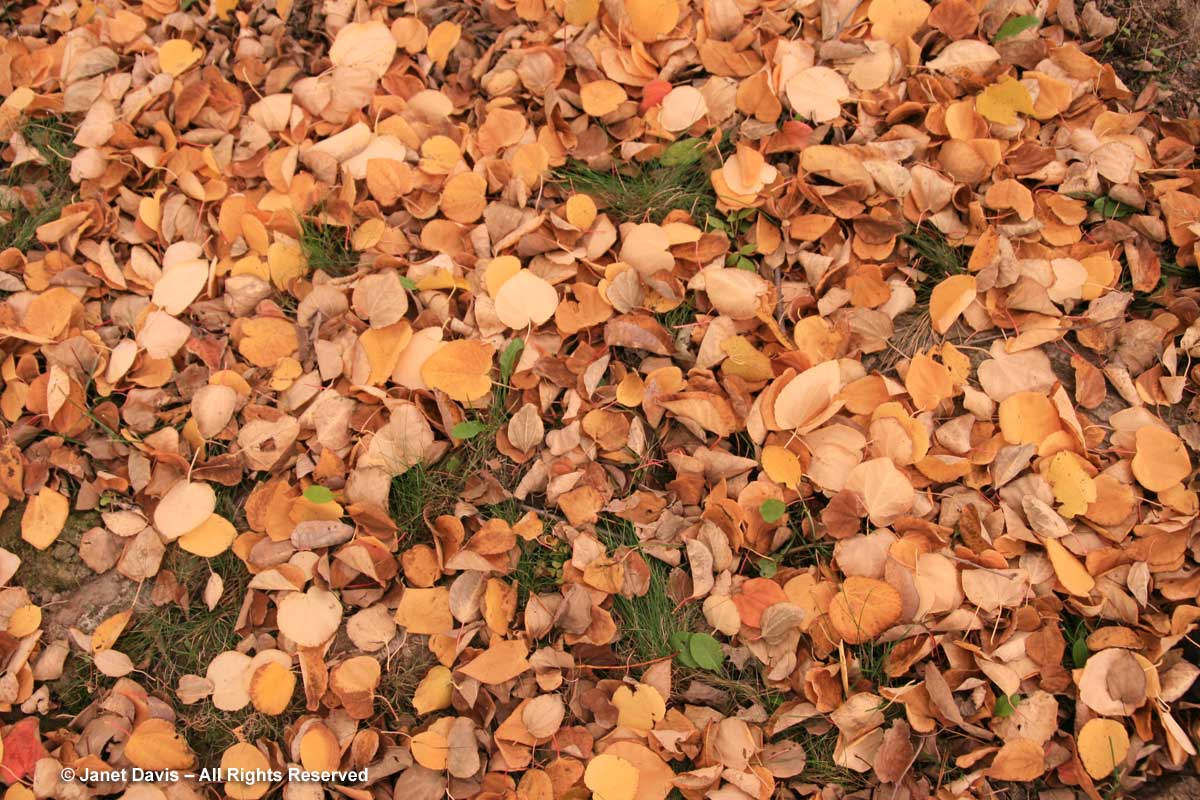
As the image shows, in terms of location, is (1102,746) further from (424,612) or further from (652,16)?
(652,16)

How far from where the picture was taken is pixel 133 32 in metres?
2.32

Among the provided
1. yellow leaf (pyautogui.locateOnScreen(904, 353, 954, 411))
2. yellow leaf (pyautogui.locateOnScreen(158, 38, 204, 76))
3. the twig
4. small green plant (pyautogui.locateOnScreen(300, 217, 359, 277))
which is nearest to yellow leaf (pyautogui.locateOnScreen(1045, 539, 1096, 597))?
yellow leaf (pyautogui.locateOnScreen(904, 353, 954, 411))

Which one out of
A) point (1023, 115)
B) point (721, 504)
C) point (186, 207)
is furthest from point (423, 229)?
point (1023, 115)

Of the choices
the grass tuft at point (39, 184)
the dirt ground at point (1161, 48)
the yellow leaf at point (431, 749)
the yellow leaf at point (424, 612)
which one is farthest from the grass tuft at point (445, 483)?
the dirt ground at point (1161, 48)

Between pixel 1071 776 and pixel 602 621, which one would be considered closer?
pixel 1071 776

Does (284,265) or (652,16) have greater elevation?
(652,16)

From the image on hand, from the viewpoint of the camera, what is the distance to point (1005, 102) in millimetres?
1958

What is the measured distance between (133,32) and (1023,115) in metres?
2.24

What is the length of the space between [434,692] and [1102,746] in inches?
46.3

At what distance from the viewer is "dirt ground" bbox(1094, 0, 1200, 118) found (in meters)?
2.04

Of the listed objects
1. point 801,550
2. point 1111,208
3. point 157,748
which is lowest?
point 157,748

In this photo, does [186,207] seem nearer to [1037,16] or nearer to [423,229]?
[423,229]

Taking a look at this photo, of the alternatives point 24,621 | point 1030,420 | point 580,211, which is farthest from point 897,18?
point 24,621

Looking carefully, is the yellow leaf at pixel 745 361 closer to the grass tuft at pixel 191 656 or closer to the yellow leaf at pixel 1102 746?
the yellow leaf at pixel 1102 746
